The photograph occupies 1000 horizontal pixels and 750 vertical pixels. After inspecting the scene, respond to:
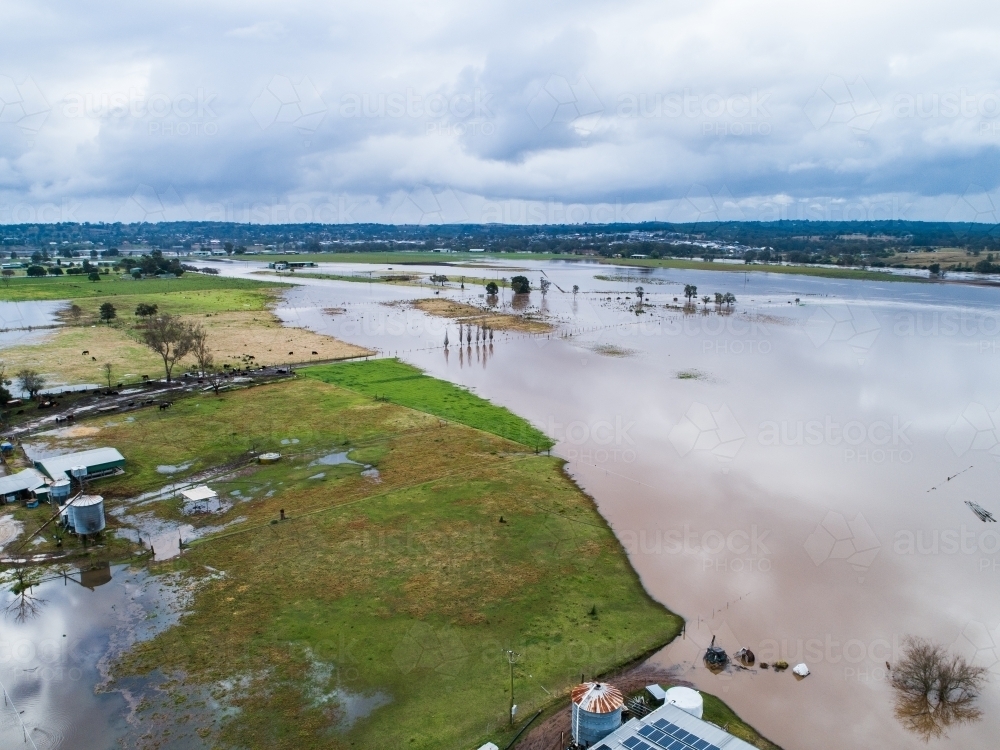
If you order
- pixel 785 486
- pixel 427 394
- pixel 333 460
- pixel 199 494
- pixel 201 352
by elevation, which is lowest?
pixel 785 486

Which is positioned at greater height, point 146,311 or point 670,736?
point 146,311

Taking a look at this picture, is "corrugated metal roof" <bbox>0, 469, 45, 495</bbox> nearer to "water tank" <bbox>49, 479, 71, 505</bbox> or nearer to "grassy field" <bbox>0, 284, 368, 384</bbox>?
"water tank" <bbox>49, 479, 71, 505</bbox>

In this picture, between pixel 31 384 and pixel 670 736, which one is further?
pixel 31 384

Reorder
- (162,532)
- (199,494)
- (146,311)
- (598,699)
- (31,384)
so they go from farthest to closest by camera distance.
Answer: (146,311)
(31,384)
(199,494)
(162,532)
(598,699)

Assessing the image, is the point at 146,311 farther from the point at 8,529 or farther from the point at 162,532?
the point at 162,532

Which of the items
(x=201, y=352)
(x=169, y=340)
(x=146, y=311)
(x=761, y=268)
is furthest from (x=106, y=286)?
(x=761, y=268)
